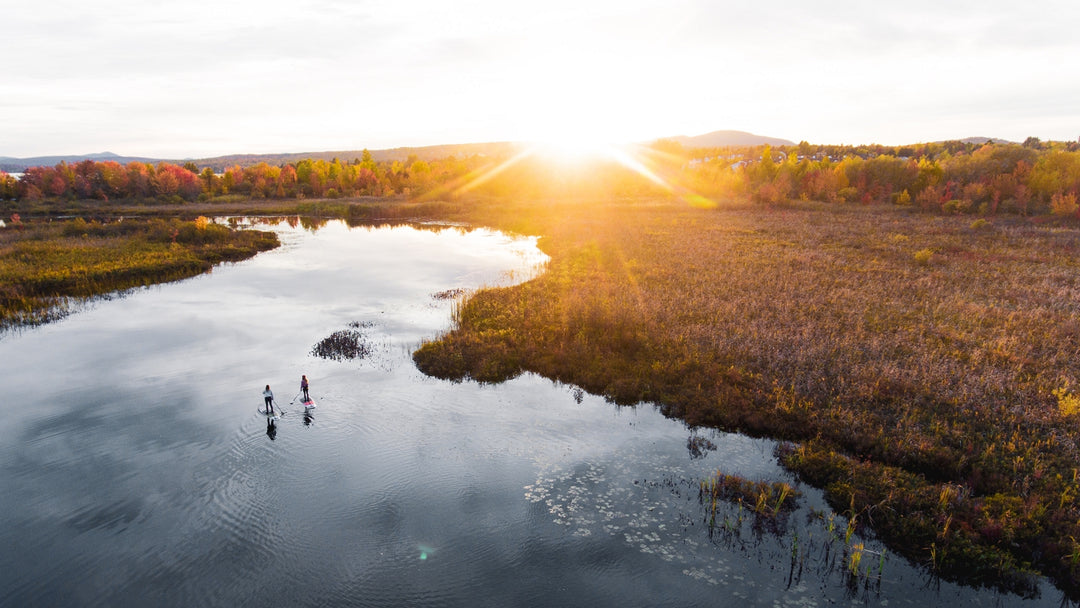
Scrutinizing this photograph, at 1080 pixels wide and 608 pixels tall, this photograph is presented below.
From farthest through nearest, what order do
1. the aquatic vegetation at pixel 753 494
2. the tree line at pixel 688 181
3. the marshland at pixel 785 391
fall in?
the tree line at pixel 688 181
the aquatic vegetation at pixel 753 494
the marshland at pixel 785 391

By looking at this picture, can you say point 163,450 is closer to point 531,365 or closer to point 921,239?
point 531,365

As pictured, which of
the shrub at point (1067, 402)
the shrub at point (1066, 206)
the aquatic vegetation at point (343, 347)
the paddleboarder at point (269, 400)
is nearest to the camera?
the shrub at point (1067, 402)

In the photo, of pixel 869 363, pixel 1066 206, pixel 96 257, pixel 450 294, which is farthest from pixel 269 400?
pixel 1066 206

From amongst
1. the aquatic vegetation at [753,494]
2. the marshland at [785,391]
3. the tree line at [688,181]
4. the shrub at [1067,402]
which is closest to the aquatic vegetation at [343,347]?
the marshland at [785,391]

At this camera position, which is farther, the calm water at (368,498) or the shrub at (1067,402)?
the shrub at (1067,402)

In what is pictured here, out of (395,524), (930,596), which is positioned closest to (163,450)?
(395,524)

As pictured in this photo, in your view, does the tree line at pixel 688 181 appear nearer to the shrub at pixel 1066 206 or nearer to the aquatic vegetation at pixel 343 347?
the shrub at pixel 1066 206
